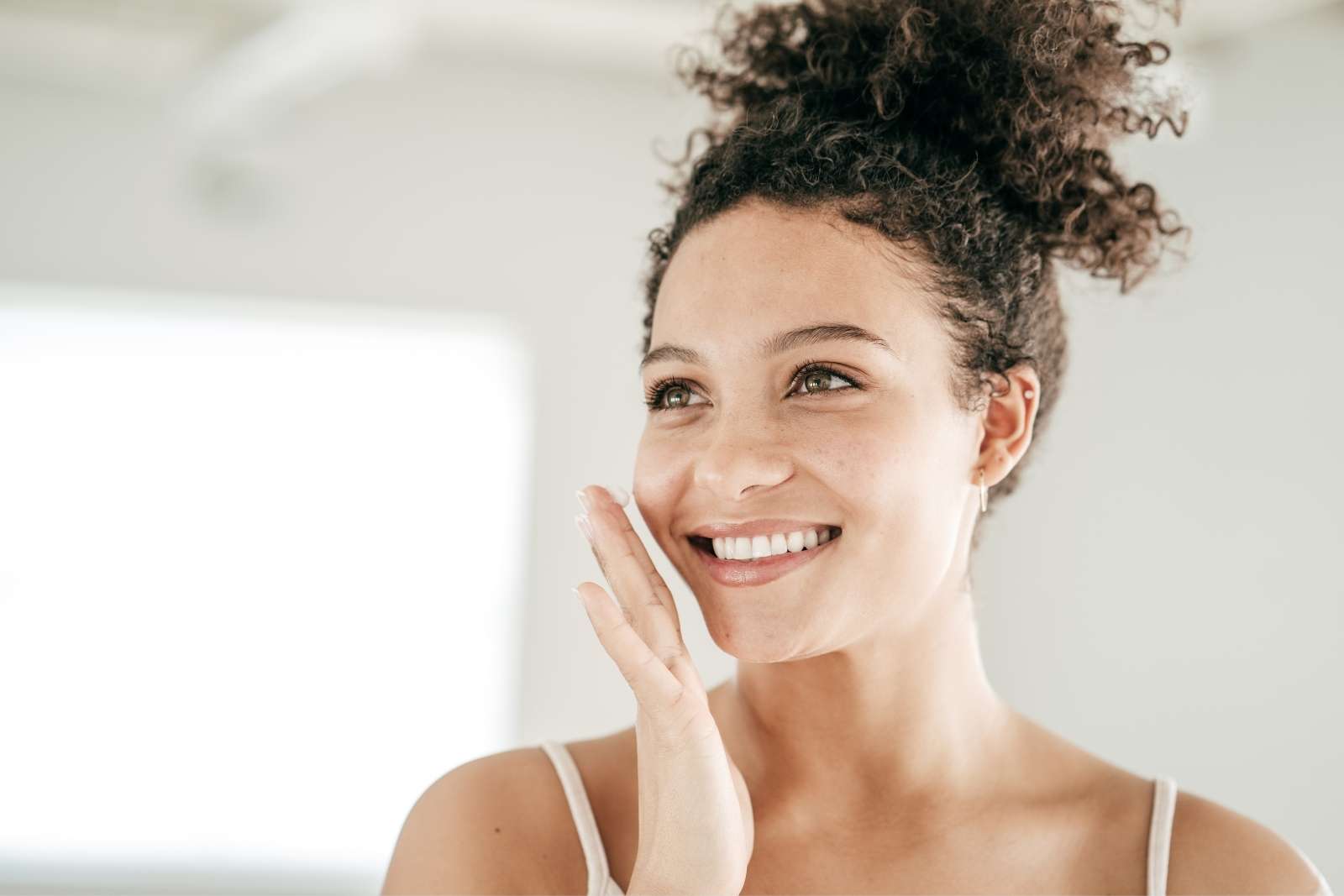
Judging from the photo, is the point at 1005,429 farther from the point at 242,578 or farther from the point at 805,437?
the point at 242,578

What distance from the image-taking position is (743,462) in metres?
1.29

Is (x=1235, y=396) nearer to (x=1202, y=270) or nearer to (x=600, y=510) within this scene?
(x=1202, y=270)

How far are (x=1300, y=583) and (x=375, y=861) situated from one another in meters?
2.41

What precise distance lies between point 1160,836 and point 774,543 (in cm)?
57

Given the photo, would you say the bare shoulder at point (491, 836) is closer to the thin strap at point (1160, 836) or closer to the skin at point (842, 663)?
the skin at point (842, 663)

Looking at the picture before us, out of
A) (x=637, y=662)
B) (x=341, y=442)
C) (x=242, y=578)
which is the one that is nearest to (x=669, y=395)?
(x=637, y=662)

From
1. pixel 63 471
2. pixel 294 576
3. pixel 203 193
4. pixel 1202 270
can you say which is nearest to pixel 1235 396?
pixel 1202 270

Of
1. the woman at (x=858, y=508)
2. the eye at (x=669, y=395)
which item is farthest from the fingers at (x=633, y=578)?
the eye at (x=669, y=395)

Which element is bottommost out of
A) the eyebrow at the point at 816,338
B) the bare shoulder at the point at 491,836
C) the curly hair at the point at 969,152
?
the bare shoulder at the point at 491,836

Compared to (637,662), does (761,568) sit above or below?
above

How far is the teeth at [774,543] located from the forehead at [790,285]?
0.19 meters

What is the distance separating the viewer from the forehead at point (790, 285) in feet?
4.40

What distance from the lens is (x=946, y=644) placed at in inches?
60.3

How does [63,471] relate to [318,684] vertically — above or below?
above
